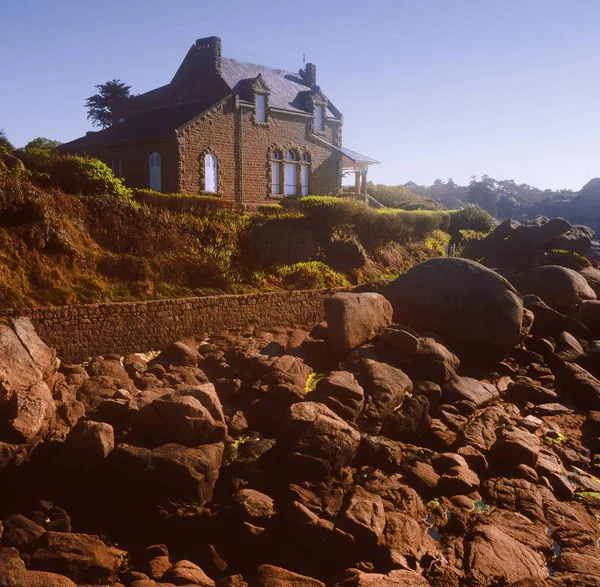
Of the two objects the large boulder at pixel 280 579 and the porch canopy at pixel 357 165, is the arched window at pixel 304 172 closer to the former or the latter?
the porch canopy at pixel 357 165

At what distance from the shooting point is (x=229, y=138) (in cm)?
3000

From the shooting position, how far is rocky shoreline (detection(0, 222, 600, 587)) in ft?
26.9

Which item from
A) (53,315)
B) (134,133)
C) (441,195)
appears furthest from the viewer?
(441,195)

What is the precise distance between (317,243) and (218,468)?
12682 millimetres

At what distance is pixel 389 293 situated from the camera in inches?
706

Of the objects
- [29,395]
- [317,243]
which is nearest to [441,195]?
[317,243]

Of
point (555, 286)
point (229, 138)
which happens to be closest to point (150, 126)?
point (229, 138)

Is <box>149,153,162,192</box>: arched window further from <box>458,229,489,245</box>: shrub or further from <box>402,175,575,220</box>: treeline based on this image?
<box>402,175,575,220</box>: treeline

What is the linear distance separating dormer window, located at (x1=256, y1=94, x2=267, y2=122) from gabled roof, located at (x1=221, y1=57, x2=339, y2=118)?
1.70 feet

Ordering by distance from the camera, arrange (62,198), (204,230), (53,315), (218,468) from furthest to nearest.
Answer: (204,230), (62,198), (53,315), (218,468)

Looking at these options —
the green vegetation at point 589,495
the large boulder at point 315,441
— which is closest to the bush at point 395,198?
the green vegetation at point 589,495

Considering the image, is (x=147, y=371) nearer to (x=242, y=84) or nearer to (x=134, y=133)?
(x=134, y=133)

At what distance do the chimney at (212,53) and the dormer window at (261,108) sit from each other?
2.79 meters

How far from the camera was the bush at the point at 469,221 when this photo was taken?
36062 millimetres
